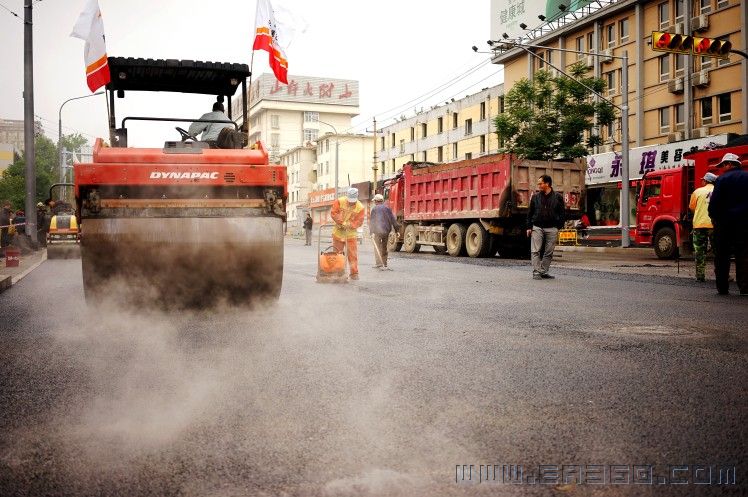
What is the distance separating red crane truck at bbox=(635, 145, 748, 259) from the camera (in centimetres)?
1923

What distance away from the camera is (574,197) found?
2028 centimetres

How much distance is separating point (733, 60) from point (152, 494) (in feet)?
116

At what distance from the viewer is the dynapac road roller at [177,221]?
6.95 m

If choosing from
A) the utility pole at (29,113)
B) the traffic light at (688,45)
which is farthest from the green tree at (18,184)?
the traffic light at (688,45)

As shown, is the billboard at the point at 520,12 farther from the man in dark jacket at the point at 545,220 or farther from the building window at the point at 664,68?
the man in dark jacket at the point at 545,220

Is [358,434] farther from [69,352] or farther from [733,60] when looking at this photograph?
[733,60]

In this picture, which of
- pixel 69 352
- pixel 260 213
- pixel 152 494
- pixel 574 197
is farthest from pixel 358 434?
pixel 574 197

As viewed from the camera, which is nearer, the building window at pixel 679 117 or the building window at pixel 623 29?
the building window at pixel 679 117

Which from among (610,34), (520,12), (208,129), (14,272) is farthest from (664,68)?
(208,129)

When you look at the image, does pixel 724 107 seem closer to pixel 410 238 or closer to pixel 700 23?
pixel 700 23

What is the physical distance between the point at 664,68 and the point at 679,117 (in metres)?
2.91

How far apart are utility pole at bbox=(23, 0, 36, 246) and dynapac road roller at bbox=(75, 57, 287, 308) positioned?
15.7 m

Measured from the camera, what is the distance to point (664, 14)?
36.4 metres

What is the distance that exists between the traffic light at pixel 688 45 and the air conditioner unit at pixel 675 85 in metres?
18.8
